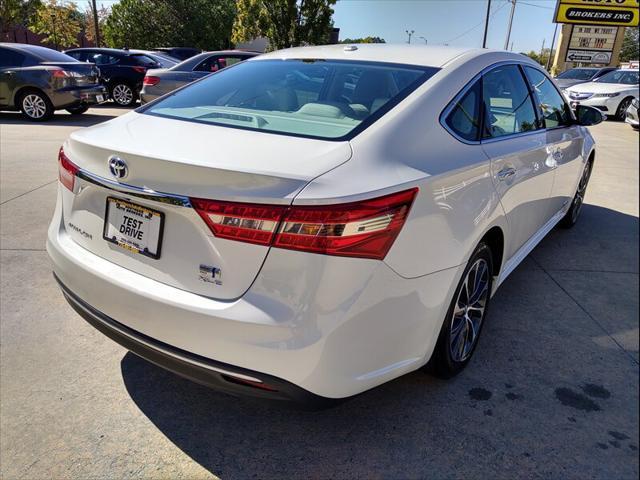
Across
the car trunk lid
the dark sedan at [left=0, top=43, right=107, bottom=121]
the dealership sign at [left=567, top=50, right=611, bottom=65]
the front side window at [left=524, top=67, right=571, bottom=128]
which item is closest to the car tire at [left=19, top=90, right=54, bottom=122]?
the dark sedan at [left=0, top=43, right=107, bottom=121]

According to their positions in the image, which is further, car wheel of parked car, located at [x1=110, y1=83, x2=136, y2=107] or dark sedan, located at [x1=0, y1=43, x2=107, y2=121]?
car wheel of parked car, located at [x1=110, y1=83, x2=136, y2=107]

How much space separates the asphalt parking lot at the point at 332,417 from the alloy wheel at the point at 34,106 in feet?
29.4

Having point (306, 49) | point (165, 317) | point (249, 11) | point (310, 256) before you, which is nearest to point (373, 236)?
point (310, 256)

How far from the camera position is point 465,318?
2684 millimetres

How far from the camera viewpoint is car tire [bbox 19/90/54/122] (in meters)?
10.8

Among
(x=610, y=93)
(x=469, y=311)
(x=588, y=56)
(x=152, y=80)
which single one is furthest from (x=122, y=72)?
(x=588, y=56)

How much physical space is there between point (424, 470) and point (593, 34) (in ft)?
127

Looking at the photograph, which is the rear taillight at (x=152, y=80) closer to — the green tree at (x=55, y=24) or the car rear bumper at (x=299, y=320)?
the car rear bumper at (x=299, y=320)

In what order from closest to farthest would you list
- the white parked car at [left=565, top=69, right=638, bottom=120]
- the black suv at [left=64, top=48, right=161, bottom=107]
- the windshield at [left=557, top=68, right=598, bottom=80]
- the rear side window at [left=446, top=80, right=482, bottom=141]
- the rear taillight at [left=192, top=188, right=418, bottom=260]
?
the rear taillight at [left=192, top=188, right=418, bottom=260]
the rear side window at [left=446, top=80, right=482, bottom=141]
the black suv at [left=64, top=48, right=161, bottom=107]
the white parked car at [left=565, top=69, right=638, bottom=120]
the windshield at [left=557, top=68, right=598, bottom=80]

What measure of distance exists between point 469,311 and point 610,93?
1547cm

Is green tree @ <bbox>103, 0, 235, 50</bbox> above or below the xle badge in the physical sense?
above

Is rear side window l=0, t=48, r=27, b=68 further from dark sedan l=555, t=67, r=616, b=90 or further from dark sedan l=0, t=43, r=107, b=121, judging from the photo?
dark sedan l=555, t=67, r=616, b=90

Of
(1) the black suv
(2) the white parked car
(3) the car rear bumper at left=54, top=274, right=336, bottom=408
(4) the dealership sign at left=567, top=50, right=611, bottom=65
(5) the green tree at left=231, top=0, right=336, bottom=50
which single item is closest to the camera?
(3) the car rear bumper at left=54, top=274, right=336, bottom=408

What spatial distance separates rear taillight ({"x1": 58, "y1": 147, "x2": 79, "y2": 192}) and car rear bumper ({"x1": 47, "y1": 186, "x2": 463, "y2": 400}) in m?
0.46
